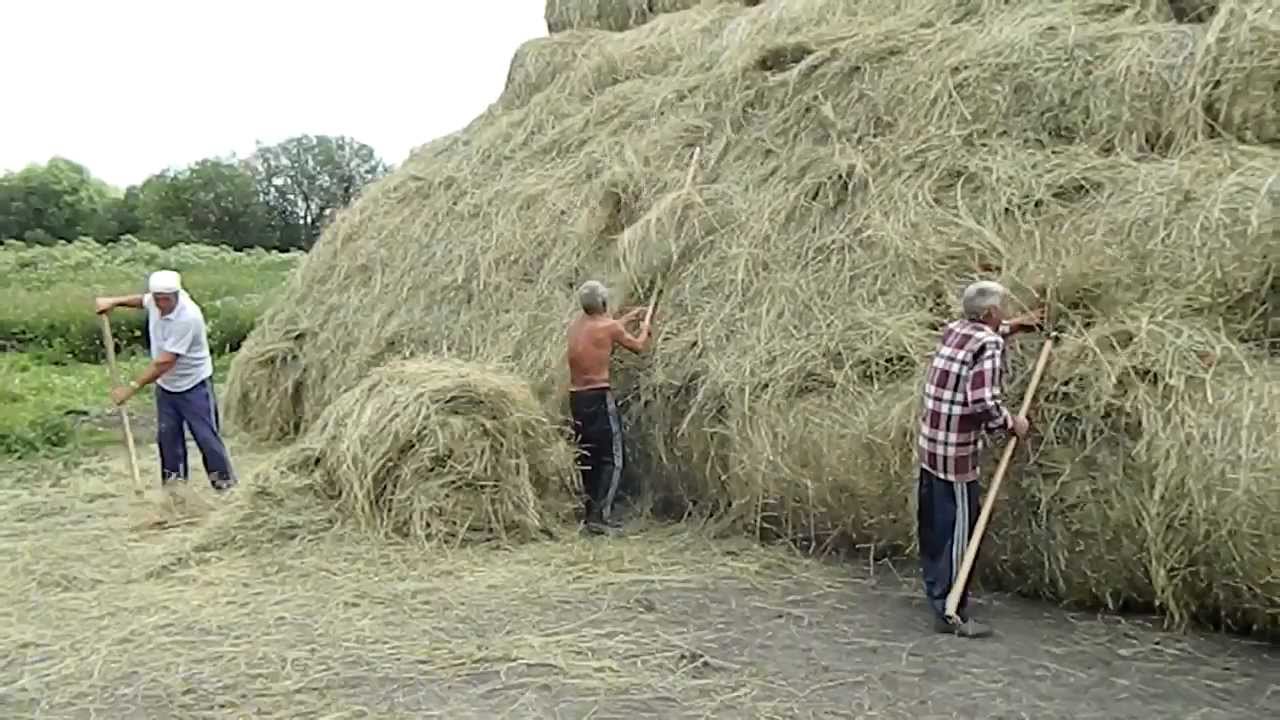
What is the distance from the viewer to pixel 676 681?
533 centimetres

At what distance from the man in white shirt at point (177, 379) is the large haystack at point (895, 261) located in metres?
1.56

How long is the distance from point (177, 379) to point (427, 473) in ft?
6.61

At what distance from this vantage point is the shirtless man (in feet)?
25.2

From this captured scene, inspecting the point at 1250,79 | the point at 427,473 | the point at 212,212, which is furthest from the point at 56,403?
the point at 212,212

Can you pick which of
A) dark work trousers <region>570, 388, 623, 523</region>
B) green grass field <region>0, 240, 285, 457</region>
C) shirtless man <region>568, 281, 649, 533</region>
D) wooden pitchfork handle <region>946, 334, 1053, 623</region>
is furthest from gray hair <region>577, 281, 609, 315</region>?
green grass field <region>0, 240, 285, 457</region>

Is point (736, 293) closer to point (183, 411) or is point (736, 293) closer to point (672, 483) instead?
point (672, 483)

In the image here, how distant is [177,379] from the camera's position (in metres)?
8.41

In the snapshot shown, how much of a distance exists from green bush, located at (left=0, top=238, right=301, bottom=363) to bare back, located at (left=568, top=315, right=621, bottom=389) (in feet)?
29.3

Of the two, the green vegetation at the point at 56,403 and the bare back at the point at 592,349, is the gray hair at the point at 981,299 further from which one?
the green vegetation at the point at 56,403

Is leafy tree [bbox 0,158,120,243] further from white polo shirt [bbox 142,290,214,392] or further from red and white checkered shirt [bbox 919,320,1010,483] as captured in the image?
red and white checkered shirt [bbox 919,320,1010,483]

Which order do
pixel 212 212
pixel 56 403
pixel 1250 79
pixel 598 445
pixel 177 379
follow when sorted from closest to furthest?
1. pixel 1250 79
2. pixel 598 445
3. pixel 177 379
4. pixel 56 403
5. pixel 212 212

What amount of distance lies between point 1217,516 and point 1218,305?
42.7 inches

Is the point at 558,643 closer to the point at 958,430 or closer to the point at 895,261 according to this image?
the point at 958,430

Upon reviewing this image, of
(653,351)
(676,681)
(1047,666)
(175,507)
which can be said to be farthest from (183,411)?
(1047,666)
